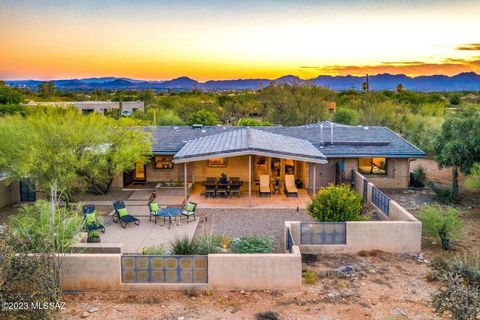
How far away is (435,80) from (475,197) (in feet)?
546

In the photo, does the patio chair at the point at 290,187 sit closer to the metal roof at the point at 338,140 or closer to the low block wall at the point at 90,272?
the metal roof at the point at 338,140

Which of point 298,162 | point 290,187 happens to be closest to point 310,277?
point 290,187

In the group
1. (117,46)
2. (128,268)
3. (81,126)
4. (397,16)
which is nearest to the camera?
(128,268)

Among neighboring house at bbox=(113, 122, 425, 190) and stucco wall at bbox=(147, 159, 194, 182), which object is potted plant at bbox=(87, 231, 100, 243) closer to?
neighboring house at bbox=(113, 122, 425, 190)

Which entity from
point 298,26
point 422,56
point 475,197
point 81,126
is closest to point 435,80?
point 422,56

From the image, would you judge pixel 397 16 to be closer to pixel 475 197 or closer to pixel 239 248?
pixel 475 197

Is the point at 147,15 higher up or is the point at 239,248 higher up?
the point at 147,15

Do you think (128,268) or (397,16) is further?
(397,16)

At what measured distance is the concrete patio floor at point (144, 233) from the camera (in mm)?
16078

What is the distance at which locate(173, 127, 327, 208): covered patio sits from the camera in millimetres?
21781

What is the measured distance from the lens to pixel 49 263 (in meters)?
11.7

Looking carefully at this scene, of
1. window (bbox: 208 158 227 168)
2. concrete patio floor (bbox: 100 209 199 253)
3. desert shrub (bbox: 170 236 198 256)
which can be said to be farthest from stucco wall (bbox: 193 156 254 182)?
desert shrub (bbox: 170 236 198 256)

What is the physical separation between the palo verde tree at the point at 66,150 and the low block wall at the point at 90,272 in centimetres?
637

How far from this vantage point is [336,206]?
53.5 ft
